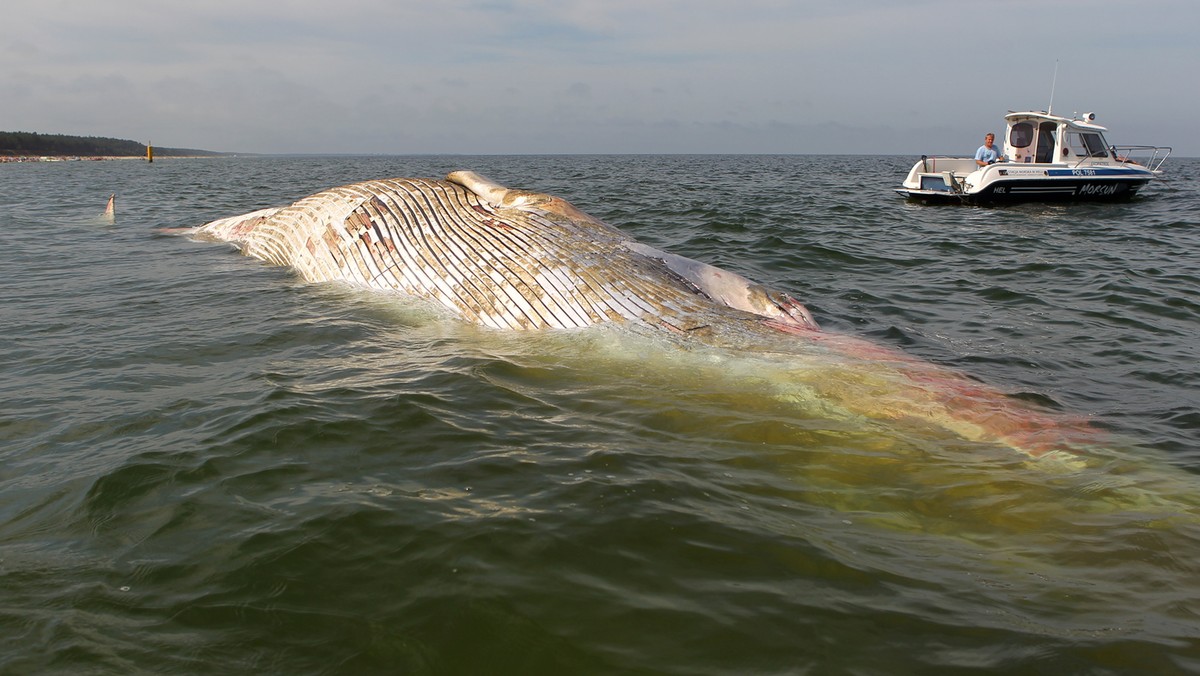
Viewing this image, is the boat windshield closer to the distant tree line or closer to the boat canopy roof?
the boat canopy roof

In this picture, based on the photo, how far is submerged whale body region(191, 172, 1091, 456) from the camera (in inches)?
202

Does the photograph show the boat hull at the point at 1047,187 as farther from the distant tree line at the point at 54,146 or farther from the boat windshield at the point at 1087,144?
the distant tree line at the point at 54,146

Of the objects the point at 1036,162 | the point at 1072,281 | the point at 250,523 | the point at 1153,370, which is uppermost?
the point at 1036,162

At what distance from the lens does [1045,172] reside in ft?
76.6

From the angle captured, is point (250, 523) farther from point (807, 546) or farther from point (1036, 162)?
point (1036, 162)

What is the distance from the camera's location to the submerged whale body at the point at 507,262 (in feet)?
21.2

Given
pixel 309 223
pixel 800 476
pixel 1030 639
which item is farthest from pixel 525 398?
pixel 309 223

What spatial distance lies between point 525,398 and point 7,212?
19113 millimetres

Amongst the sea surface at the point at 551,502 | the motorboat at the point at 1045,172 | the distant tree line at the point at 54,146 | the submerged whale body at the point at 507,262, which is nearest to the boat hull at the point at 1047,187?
the motorboat at the point at 1045,172

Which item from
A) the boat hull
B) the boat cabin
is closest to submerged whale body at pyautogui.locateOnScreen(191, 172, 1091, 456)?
the boat hull

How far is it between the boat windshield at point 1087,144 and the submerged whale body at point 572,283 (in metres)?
23.8

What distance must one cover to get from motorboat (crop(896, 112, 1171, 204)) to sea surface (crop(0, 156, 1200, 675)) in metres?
17.1

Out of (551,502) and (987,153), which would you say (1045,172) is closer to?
(987,153)

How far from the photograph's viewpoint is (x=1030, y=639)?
2.82 m
